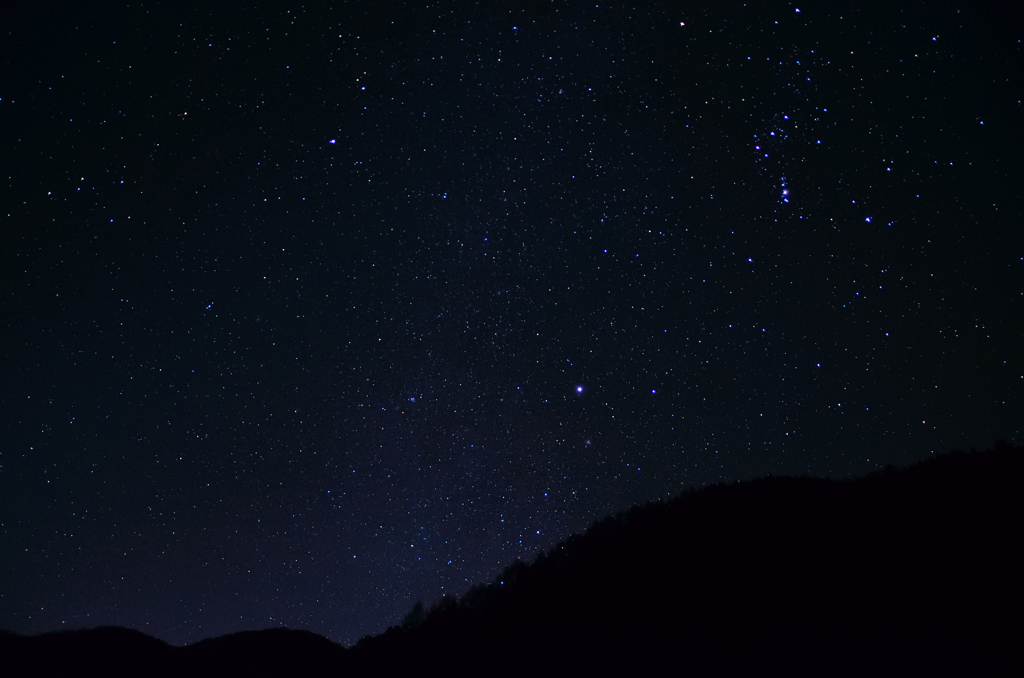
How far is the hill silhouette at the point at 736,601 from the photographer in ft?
24.8

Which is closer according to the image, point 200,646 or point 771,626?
point 771,626

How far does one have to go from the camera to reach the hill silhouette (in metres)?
7.57

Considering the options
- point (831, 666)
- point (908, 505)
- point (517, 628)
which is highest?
point (908, 505)

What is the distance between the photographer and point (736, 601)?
9094mm

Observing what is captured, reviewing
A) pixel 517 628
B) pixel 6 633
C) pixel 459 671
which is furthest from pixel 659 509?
pixel 6 633

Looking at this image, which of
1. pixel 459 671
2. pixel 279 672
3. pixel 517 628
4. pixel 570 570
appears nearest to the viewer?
pixel 459 671

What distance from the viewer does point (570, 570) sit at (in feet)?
37.9

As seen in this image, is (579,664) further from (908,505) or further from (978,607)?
(908,505)

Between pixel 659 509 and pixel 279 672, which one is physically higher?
pixel 659 509

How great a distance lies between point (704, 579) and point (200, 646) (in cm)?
964

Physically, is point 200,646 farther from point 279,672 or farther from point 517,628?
point 517,628

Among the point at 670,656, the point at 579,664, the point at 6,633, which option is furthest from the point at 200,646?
the point at 670,656

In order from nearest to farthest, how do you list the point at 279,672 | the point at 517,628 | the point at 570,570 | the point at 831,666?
1. the point at 831,666
2. the point at 517,628
3. the point at 279,672
4. the point at 570,570

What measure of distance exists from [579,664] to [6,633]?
1206cm
